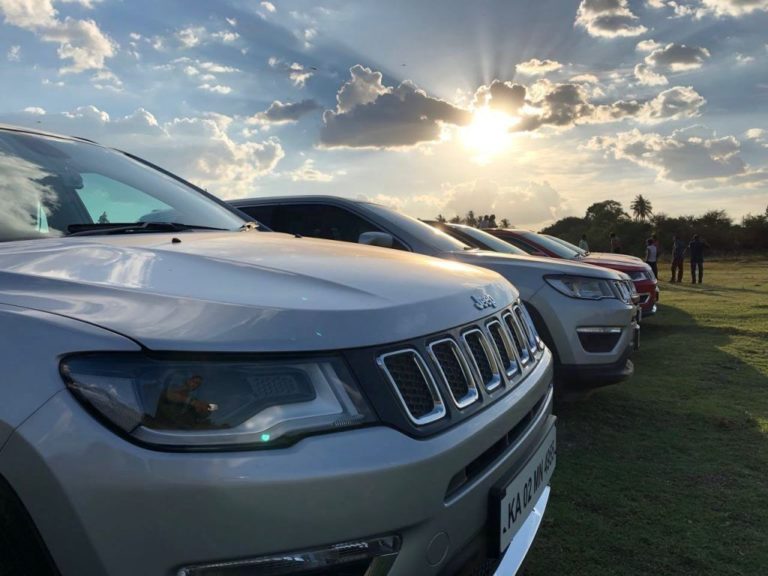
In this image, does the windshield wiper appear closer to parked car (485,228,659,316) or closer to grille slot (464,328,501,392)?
grille slot (464,328,501,392)

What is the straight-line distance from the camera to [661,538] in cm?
290

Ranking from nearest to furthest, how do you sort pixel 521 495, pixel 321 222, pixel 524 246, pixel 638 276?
pixel 521 495 → pixel 321 222 → pixel 638 276 → pixel 524 246

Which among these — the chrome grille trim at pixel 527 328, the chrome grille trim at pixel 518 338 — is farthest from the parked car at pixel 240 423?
the chrome grille trim at pixel 527 328

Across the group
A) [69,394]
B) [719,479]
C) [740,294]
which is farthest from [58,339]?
[740,294]

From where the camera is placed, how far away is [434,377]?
153cm

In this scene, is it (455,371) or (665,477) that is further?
(665,477)

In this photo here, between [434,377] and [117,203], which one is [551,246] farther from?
[434,377]

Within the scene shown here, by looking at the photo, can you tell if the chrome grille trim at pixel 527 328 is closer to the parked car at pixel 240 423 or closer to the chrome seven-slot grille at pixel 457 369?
the chrome seven-slot grille at pixel 457 369

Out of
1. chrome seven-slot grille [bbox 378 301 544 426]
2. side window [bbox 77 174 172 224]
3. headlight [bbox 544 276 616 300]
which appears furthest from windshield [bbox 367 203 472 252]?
chrome seven-slot grille [bbox 378 301 544 426]

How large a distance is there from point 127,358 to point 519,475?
1.19 m

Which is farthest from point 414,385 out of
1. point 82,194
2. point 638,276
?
point 638,276

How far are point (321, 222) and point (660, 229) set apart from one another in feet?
207

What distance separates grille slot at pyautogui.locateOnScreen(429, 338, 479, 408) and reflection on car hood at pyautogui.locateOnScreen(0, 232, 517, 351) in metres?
0.06

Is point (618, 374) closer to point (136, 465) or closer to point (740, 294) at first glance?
point (136, 465)
